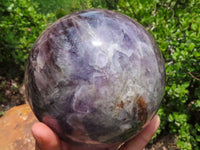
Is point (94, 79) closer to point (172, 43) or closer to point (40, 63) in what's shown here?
point (40, 63)

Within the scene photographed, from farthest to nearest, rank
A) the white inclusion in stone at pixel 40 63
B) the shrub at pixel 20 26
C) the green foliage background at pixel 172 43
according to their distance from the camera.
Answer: the shrub at pixel 20 26 → the green foliage background at pixel 172 43 → the white inclusion in stone at pixel 40 63

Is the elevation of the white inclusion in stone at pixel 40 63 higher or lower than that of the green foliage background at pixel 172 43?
higher

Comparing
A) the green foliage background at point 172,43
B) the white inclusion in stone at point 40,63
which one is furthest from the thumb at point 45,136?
the green foliage background at point 172,43

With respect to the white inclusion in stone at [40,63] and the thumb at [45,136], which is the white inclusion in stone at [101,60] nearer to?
the white inclusion in stone at [40,63]

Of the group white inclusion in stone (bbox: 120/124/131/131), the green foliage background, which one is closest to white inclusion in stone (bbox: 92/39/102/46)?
white inclusion in stone (bbox: 120/124/131/131)

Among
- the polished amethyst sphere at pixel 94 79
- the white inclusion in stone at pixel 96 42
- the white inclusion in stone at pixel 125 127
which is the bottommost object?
the white inclusion in stone at pixel 125 127
